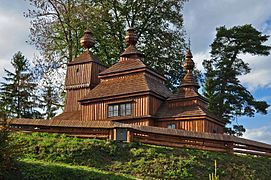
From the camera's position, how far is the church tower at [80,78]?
31.1 m

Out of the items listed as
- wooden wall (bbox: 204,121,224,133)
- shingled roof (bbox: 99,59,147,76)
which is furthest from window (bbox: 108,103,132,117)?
wooden wall (bbox: 204,121,224,133)

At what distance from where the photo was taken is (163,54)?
125 ft

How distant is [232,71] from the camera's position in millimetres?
35688

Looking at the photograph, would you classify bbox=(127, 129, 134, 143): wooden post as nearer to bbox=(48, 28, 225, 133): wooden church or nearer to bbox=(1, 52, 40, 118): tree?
bbox=(48, 28, 225, 133): wooden church

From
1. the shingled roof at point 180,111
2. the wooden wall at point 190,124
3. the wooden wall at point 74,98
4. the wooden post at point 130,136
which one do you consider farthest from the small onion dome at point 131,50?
the wooden post at point 130,136

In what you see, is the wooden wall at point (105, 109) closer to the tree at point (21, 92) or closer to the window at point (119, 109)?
the window at point (119, 109)

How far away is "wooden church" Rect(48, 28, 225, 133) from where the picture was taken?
25922 millimetres

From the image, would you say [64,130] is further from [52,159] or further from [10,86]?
[10,86]

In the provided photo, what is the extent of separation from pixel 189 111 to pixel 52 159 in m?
10.1

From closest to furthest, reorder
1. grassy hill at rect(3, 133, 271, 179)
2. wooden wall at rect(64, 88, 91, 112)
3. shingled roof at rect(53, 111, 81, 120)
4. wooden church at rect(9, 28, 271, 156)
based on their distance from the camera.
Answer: grassy hill at rect(3, 133, 271, 179) → wooden church at rect(9, 28, 271, 156) → shingled roof at rect(53, 111, 81, 120) → wooden wall at rect(64, 88, 91, 112)

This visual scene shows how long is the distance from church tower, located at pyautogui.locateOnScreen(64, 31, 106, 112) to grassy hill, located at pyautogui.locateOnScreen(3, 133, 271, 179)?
10.5 m

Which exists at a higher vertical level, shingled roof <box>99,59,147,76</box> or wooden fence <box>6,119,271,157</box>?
shingled roof <box>99,59,147,76</box>

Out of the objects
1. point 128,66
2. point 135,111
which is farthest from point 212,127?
point 128,66

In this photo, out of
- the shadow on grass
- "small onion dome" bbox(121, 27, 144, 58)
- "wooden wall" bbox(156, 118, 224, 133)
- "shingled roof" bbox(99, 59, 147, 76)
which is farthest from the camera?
"small onion dome" bbox(121, 27, 144, 58)
